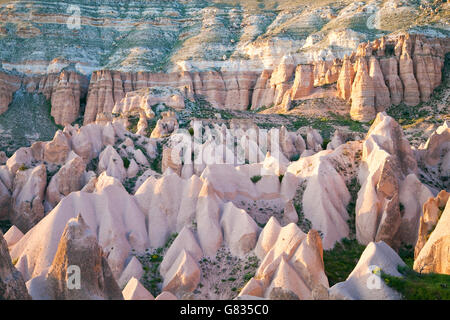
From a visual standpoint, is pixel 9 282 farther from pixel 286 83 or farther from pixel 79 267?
pixel 286 83

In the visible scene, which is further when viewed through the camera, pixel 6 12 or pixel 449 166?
pixel 6 12

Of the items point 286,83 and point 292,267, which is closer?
point 292,267

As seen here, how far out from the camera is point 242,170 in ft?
115

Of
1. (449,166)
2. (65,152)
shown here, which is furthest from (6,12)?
(449,166)

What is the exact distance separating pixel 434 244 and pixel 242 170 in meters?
16.6

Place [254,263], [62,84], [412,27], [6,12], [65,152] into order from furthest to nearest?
[6,12] → [62,84] → [412,27] → [65,152] → [254,263]

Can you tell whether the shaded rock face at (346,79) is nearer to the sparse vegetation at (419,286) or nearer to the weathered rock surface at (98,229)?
the weathered rock surface at (98,229)

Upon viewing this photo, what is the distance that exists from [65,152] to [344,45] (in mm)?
77883

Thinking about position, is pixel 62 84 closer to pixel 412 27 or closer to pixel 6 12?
pixel 6 12

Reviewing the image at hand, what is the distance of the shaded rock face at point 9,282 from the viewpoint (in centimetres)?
1402

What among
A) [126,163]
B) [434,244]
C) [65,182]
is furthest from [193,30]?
[434,244]

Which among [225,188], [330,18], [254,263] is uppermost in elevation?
[330,18]

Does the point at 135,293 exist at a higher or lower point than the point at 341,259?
higher

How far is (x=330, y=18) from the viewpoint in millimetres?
121000
